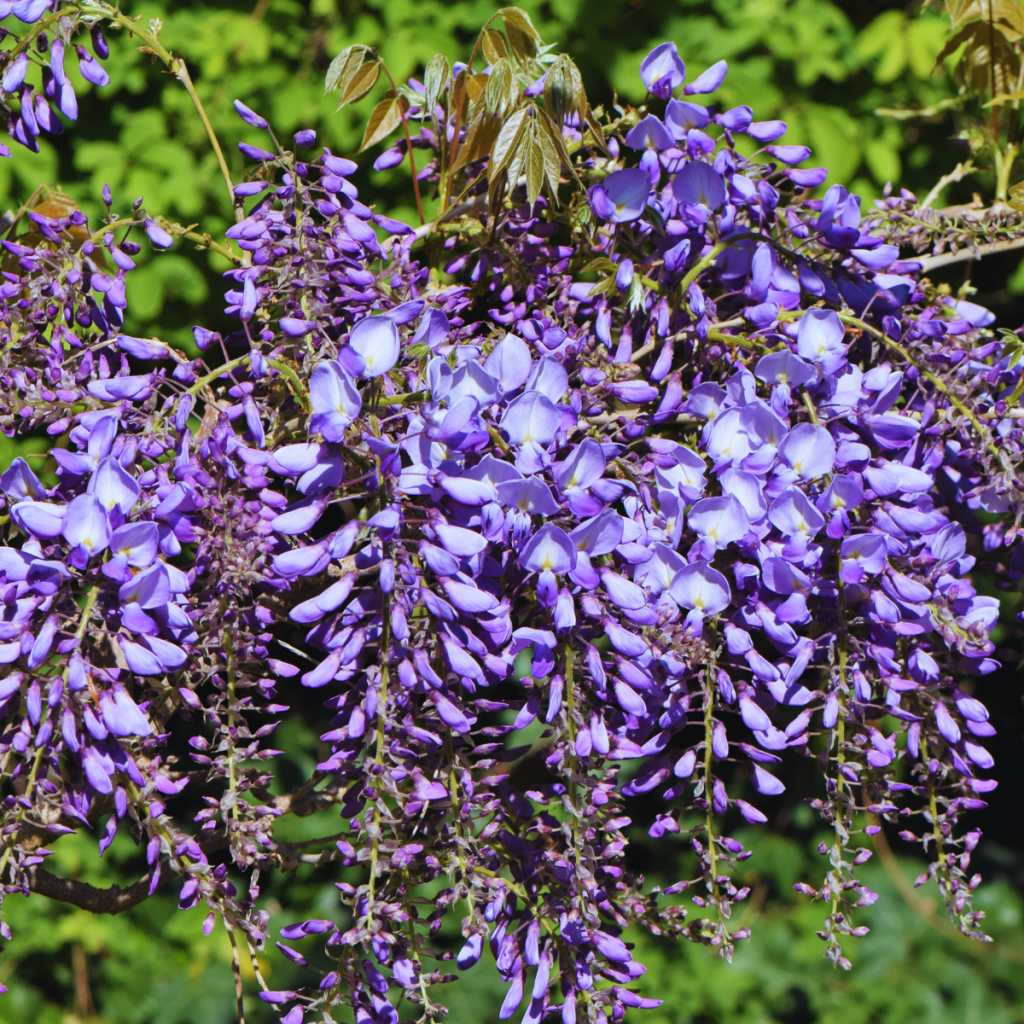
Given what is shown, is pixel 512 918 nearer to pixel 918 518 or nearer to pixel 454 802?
pixel 454 802

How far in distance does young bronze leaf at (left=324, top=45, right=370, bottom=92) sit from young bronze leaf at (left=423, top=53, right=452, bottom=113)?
0.23ft

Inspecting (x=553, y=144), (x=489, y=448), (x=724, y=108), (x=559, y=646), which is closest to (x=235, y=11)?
(x=724, y=108)

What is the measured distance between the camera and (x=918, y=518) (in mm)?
854

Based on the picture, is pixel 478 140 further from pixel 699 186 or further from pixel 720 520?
pixel 720 520

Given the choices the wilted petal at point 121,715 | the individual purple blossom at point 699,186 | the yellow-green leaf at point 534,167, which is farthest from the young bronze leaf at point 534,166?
the wilted petal at point 121,715

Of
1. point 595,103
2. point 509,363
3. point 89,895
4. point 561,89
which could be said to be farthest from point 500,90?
point 595,103

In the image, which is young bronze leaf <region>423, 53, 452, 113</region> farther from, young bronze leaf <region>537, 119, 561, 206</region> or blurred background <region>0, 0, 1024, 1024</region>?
blurred background <region>0, 0, 1024, 1024</region>

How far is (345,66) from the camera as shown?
0.99 meters

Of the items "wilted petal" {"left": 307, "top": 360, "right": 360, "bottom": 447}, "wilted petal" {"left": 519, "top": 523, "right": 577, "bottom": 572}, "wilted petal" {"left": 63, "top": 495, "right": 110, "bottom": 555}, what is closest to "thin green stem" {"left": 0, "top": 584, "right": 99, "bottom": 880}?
"wilted petal" {"left": 63, "top": 495, "right": 110, "bottom": 555}

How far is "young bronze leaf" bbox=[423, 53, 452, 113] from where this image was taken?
95 centimetres

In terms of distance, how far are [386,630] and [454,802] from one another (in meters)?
0.16

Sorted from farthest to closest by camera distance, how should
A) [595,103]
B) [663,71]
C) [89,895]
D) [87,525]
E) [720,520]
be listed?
[595,103] < [89,895] < [663,71] < [720,520] < [87,525]

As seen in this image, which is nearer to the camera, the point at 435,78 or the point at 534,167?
the point at 534,167

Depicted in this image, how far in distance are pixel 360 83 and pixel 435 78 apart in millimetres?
105
